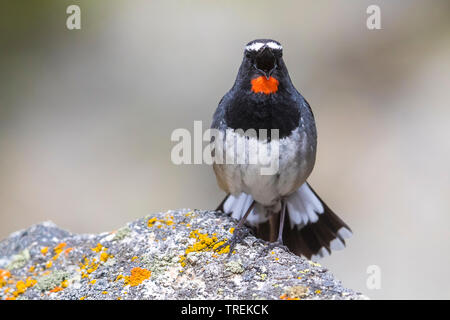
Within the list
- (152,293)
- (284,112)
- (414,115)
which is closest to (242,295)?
(152,293)

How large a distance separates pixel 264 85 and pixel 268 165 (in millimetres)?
579

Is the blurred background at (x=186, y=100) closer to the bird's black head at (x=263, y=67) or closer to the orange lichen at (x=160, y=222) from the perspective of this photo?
the orange lichen at (x=160, y=222)

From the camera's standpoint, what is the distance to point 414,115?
329 inches

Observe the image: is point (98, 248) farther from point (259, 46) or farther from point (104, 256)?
point (259, 46)

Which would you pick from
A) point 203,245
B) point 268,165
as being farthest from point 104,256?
point 268,165

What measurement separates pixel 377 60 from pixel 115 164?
441 centimetres

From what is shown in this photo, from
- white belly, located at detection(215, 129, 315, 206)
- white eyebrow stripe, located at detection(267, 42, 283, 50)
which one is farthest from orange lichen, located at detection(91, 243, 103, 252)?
white eyebrow stripe, located at detection(267, 42, 283, 50)

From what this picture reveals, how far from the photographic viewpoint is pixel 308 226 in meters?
5.09

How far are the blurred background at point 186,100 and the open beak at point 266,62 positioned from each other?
14.0ft

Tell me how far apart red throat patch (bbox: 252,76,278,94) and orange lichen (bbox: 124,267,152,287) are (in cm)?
148

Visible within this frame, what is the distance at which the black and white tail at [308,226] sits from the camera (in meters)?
4.98

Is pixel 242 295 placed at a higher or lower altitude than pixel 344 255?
higher

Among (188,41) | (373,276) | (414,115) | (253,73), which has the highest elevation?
(188,41)
